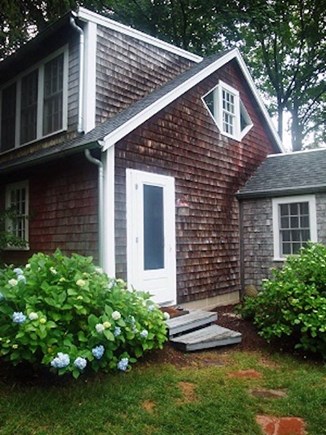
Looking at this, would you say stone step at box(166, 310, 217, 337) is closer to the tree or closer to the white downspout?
the white downspout

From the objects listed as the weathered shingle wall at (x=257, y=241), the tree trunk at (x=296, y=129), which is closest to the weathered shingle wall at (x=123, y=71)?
the weathered shingle wall at (x=257, y=241)

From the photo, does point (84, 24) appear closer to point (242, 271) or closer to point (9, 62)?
point (9, 62)

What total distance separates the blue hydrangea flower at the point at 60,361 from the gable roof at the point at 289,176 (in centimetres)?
683

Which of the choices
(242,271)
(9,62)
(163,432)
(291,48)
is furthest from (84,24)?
(291,48)

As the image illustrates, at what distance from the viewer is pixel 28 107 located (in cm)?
862

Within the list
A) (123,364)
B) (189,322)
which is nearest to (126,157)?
(189,322)

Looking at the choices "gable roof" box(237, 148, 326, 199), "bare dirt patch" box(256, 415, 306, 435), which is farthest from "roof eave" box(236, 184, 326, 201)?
"bare dirt patch" box(256, 415, 306, 435)

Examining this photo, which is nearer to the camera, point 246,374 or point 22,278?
point 22,278

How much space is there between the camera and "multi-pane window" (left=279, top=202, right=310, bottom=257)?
29.1 ft

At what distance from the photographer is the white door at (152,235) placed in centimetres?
655

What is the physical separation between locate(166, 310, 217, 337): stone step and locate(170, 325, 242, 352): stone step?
0.08m

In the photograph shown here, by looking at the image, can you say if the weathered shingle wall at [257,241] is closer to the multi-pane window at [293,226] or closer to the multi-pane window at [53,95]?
the multi-pane window at [293,226]

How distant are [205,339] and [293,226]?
4.70 m

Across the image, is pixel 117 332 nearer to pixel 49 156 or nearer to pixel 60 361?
pixel 60 361
